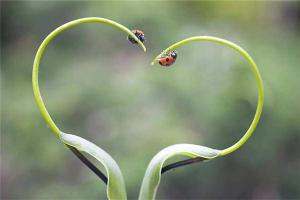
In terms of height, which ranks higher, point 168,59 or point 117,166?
point 168,59

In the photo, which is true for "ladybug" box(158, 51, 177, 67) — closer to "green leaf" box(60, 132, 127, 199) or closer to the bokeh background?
"green leaf" box(60, 132, 127, 199)

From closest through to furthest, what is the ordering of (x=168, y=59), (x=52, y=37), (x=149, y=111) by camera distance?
(x=52, y=37) → (x=168, y=59) → (x=149, y=111)

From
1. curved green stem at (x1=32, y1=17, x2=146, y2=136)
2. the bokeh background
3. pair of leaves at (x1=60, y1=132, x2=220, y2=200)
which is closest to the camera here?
curved green stem at (x1=32, y1=17, x2=146, y2=136)

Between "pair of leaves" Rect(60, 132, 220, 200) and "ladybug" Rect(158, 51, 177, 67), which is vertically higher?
"ladybug" Rect(158, 51, 177, 67)

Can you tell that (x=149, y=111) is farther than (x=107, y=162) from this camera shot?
Yes

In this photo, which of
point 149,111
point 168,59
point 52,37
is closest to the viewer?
point 52,37

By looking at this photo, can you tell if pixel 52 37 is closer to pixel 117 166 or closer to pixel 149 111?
pixel 117 166

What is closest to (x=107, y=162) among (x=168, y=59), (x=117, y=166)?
(x=117, y=166)

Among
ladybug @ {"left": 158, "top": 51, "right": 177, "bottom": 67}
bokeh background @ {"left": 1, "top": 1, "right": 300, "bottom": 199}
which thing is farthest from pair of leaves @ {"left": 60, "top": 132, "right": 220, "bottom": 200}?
bokeh background @ {"left": 1, "top": 1, "right": 300, "bottom": 199}
